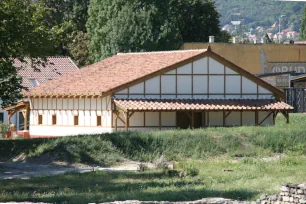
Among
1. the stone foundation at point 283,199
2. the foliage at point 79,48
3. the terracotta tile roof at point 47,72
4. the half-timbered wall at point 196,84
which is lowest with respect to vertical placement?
the stone foundation at point 283,199

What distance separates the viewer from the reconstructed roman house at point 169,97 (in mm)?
58312

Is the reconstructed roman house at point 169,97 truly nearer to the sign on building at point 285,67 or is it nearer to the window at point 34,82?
the window at point 34,82

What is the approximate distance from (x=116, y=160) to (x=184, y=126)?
20839 mm

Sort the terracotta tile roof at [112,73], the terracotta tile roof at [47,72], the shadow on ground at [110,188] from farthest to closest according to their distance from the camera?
the terracotta tile roof at [47,72] → the terracotta tile roof at [112,73] → the shadow on ground at [110,188]

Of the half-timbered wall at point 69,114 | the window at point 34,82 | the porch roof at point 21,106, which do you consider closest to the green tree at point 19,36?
the half-timbered wall at point 69,114

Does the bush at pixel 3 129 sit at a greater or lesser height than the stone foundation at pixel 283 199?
greater

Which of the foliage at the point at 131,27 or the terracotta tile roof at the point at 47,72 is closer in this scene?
the terracotta tile roof at the point at 47,72

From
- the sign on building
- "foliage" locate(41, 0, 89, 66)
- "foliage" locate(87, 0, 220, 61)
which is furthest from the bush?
the sign on building

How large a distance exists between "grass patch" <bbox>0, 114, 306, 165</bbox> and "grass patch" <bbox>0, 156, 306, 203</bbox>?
380 centimetres

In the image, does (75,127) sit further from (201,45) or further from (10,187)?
(10,187)

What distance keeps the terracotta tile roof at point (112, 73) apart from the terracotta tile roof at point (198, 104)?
1.67 metres

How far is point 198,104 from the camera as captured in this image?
5850 centimetres

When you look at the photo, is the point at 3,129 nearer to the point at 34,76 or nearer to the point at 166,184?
the point at 34,76

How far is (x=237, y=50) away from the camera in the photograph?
84.7 m
